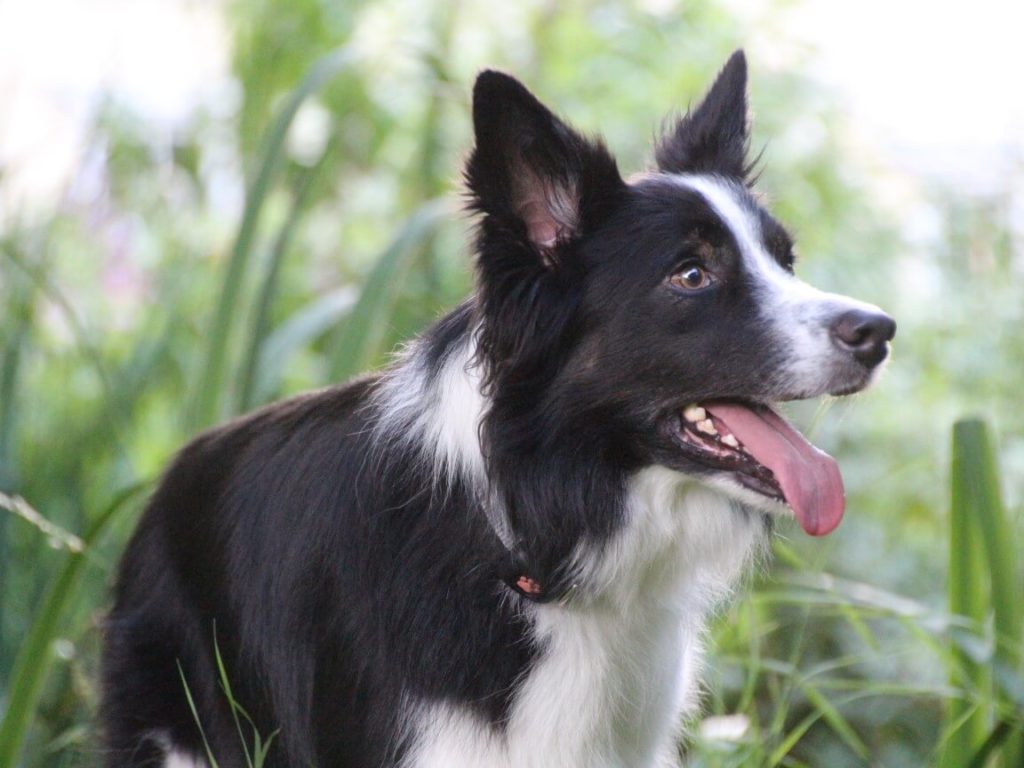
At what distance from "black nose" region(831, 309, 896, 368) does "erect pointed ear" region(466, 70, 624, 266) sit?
0.57 meters

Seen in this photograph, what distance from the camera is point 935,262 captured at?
6141 millimetres

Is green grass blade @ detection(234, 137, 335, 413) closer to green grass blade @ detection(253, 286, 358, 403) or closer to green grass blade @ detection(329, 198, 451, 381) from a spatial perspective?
green grass blade @ detection(253, 286, 358, 403)

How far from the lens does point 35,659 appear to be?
9.80ft

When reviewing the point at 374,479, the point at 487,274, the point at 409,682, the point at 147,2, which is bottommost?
the point at 409,682

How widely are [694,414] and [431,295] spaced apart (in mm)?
2684

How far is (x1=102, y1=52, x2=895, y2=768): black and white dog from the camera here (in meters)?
2.49

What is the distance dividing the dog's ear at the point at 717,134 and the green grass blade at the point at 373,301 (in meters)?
1.03

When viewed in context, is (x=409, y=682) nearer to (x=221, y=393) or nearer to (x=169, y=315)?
(x=221, y=393)

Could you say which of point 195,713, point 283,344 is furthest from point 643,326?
point 283,344

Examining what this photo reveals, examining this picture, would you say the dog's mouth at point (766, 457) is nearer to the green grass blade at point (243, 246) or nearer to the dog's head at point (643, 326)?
Result: the dog's head at point (643, 326)

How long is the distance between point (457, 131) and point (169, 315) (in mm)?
2606

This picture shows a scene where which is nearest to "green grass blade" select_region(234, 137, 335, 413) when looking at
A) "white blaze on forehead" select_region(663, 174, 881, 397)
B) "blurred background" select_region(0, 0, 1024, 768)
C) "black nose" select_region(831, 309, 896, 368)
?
"blurred background" select_region(0, 0, 1024, 768)

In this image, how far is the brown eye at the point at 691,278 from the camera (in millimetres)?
2584

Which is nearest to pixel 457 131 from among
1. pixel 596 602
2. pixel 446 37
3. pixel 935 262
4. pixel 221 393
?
pixel 446 37
